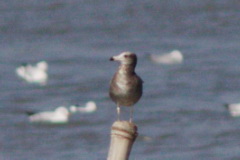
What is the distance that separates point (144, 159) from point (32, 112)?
95.2 inches

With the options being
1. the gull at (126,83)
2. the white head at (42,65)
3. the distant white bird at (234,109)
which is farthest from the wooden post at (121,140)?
the white head at (42,65)

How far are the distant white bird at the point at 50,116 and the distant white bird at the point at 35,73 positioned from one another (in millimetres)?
1254

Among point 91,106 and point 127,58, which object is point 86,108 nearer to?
point 91,106

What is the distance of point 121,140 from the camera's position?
5.13 meters

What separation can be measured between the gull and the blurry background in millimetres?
7267

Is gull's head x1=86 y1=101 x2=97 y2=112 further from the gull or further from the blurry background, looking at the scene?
the gull

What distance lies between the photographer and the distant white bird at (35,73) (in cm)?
1608

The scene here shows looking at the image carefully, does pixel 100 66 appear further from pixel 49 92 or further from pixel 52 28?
pixel 52 28

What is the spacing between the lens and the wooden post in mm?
5086

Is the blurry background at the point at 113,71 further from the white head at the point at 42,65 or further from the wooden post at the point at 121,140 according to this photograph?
the wooden post at the point at 121,140

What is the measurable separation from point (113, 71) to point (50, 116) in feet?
5.74

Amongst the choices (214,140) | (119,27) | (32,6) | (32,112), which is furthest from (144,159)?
(32,6)

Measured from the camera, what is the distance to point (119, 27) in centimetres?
1811

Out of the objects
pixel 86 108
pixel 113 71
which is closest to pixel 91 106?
pixel 86 108
